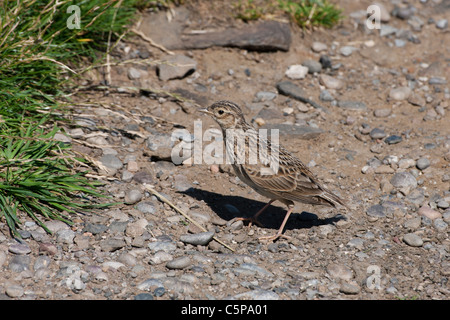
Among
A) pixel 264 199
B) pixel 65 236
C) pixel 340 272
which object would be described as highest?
pixel 264 199

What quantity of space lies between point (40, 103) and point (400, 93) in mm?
5781

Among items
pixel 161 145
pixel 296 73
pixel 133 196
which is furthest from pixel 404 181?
pixel 133 196

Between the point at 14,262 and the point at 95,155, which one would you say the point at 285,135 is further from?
the point at 14,262

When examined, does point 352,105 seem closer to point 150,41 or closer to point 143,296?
point 150,41

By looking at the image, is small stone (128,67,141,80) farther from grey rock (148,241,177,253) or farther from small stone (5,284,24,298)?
small stone (5,284,24,298)

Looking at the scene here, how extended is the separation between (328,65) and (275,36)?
1075 millimetres

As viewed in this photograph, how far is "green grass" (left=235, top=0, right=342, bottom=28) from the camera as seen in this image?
10188 millimetres

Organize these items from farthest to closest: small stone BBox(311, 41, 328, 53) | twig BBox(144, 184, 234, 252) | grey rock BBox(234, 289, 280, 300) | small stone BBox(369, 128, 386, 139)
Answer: small stone BBox(311, 41, 328, 53) < small stone BBox(369, 128, 386, 139) < twig BBox(144, 184, 234, 252) < grey rock BBox(234, 289, 280, 300)

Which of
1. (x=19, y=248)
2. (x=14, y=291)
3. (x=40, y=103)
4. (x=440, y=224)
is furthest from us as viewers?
(x=40, y=103)

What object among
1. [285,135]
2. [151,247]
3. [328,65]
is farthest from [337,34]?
[151,247]

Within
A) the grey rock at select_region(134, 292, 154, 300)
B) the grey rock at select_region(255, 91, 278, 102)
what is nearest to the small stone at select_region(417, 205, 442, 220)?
the grey rock at select_region(255, 91, 278, 102)

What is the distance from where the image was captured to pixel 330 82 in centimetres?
977

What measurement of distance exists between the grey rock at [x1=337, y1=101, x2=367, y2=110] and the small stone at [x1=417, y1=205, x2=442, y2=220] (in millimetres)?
2526

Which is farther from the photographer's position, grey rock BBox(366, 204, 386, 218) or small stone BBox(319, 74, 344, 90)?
small stone BBox(319, 74, 344, 90)
